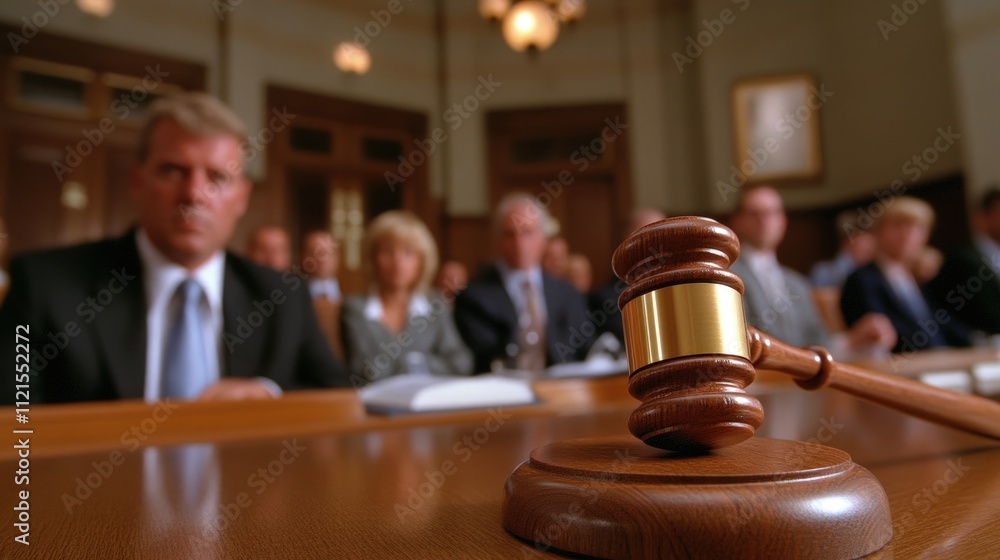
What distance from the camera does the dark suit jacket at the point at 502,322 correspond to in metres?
2.71

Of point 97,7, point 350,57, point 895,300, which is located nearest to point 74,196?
point 97,7

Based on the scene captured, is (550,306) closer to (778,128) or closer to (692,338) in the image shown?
(692,338)

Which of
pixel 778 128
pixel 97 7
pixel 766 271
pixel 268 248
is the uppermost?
pixel 97 7

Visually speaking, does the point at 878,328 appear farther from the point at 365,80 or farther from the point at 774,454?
the point at 365,80

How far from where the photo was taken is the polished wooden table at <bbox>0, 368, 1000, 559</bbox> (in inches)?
11.8

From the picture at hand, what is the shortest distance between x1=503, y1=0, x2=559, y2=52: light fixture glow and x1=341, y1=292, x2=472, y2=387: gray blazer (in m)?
1.41

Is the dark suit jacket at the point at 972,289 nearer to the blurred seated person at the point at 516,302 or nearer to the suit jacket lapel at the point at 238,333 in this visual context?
the blurred seated person at the point at 516,302

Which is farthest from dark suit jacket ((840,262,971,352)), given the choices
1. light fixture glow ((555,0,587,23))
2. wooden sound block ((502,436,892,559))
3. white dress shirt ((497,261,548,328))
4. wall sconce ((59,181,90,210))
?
wall sconce ((59,181,90,210))

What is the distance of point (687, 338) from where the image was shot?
318mm

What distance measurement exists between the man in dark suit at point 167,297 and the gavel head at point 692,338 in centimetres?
106

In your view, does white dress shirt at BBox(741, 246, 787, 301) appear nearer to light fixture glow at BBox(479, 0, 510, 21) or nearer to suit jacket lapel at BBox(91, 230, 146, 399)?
light fixture glow at BBox(479, 0, 510, 21)

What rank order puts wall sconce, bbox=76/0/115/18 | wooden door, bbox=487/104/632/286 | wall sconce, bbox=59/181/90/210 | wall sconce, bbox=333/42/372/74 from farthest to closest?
wooden door, bbox=487/104/632/286 → wall sconce, bbox=333/42/372/74 → wall sconce, bbox=59/181/90/210 → wall sconce, bbox=76/0/115/18

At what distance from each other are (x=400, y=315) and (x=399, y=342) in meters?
0.25

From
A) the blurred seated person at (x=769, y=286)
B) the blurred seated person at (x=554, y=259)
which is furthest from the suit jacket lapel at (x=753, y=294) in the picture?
the blurred seated person at (x=554, y=259)
